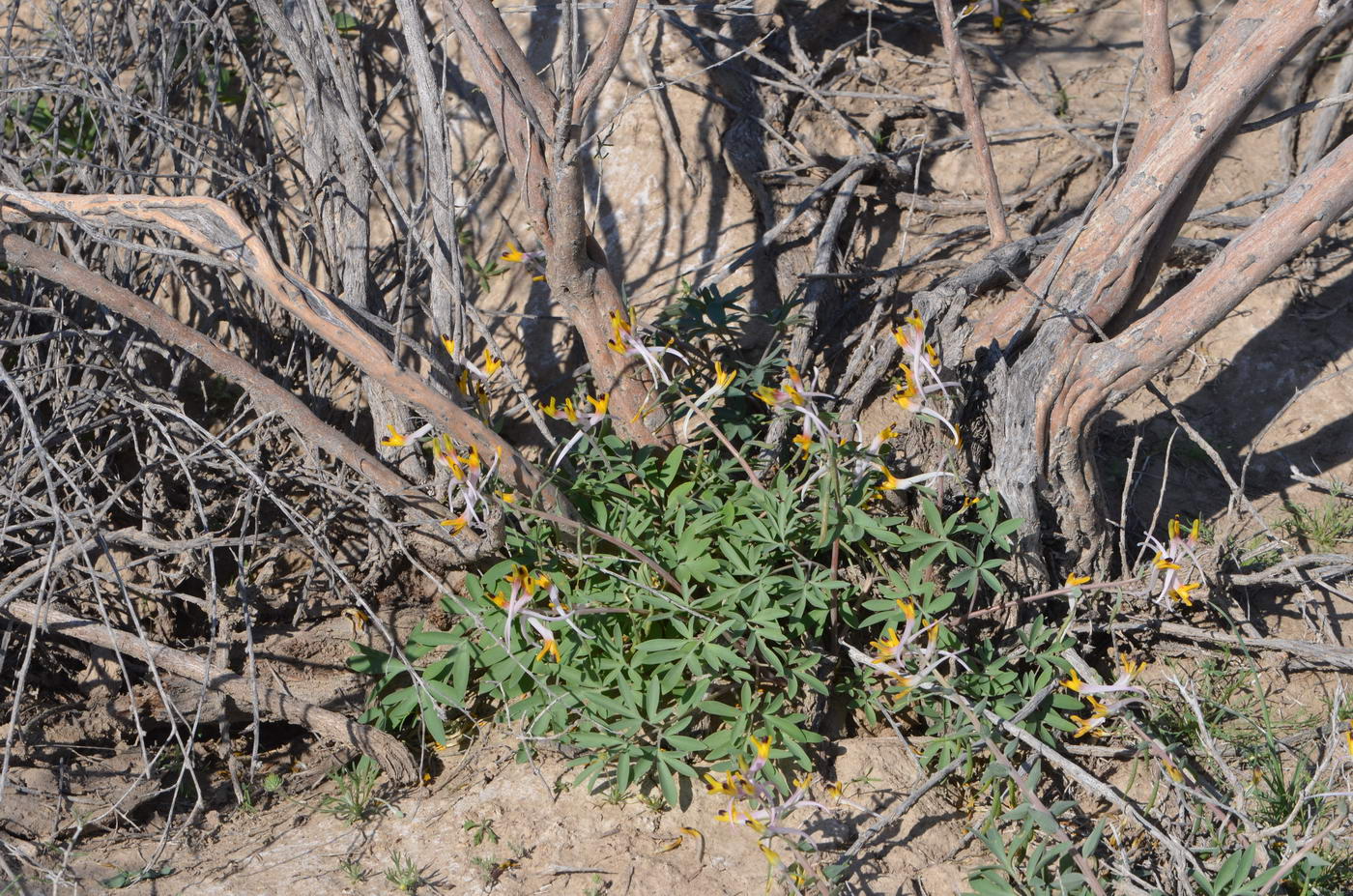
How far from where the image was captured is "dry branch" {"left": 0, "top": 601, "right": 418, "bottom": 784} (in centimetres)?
283

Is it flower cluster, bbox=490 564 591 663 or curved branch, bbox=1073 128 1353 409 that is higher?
curved branch, bbox=1073 128 1353 409

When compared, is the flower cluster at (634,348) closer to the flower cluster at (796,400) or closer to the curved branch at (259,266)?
the flower cluster at (796,400)

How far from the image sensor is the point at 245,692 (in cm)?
290

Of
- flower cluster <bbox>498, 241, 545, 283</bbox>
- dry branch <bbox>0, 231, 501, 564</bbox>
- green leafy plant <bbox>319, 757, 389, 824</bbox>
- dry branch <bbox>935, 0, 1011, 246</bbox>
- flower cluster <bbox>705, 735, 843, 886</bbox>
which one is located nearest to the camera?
flower cluster <bbox>705, 735, 843, 886</bbox>

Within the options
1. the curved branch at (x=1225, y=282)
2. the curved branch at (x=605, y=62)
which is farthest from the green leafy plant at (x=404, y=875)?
the curved branch at (x=1225, y=282)

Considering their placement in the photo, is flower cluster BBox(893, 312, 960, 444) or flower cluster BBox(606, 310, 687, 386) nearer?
flower cluster BBox(893, 312, 960, 444)

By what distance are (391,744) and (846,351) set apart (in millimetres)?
1893

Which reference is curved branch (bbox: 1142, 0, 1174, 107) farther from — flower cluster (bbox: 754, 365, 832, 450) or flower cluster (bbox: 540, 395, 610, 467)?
flower cluster (bbox: 540, 395, 610, 467)

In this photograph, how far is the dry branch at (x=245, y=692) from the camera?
2830 millimetres

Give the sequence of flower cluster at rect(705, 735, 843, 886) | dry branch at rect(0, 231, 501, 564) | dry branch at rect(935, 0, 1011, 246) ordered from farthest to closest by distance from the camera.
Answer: dry branch at rect(935, 0, 1011, 246) → dry branch at rect(0, 231, 501, 564) → flower cluster at rect(705, 735, 843, 886)

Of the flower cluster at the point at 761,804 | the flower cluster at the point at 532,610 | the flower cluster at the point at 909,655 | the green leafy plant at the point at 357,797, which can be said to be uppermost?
the flower cluster at the point at 532,610

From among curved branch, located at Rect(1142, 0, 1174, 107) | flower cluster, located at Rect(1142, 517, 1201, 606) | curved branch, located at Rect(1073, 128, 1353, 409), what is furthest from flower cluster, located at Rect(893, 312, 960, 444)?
curved branch, located at Rect(1142, 0, 1174, 107)

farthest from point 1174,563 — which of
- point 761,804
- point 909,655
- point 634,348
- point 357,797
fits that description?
point 357,797

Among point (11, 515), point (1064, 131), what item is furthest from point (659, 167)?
point (11, 515)
